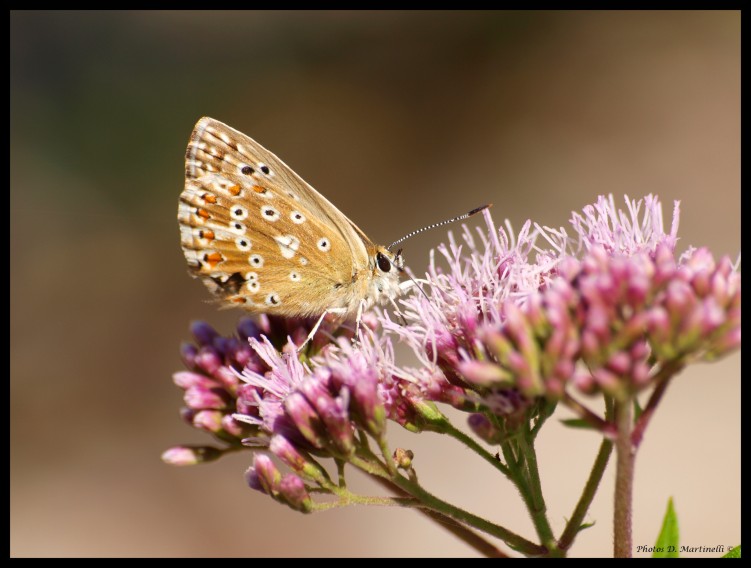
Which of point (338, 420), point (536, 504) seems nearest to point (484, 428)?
point (536, 504)

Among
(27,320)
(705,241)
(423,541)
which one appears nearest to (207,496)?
(423,541)

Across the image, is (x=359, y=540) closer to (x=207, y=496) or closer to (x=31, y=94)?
(x=207, y=496)

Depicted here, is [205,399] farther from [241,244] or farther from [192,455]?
[241,244]

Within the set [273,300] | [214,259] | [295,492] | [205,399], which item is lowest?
[295,492]

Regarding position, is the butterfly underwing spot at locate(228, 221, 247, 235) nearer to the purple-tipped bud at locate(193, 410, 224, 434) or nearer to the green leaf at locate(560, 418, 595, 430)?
the purple-tipped bud at locate(193, 410, 224, 434)

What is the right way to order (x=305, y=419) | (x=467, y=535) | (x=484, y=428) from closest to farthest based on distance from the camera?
(x=484, y=428) < (x=305, y=419) < (x=467, y=535)

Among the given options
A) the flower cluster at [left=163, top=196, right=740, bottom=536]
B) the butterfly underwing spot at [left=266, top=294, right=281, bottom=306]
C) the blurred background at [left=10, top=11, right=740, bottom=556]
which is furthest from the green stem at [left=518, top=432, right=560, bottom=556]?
the blurred background at [left=10, top=11, right=740, bottom=556]

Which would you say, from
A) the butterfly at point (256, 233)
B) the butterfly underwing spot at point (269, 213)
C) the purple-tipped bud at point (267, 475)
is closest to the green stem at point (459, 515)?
the purple-tipped bud at point (267, 475)
